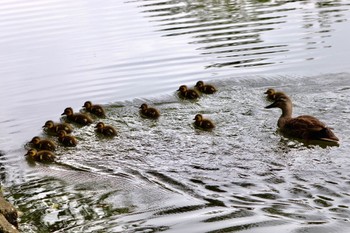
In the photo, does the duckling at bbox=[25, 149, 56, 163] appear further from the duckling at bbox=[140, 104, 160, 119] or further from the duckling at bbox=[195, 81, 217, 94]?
the duckling at bbox=[195, 81, 217, 94]

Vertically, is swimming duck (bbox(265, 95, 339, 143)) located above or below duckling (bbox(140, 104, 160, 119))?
below

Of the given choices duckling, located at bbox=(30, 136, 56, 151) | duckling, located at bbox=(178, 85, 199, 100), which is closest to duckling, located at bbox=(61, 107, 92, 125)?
duckling, located at bbox=(30, 136, 56, 151)

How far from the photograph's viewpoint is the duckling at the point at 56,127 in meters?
9.43

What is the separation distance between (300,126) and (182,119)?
1.69 metres

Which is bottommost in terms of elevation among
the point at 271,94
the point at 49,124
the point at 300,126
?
the point at 300,126

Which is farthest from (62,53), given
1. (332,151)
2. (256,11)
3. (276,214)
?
(276,214)

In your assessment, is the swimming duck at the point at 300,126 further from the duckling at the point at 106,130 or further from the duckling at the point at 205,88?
the duckling at the point at 106,130

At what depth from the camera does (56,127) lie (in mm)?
9500

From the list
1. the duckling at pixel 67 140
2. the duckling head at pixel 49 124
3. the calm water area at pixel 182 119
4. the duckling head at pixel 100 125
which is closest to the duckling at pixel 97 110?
the calm water area at pixel 182 119

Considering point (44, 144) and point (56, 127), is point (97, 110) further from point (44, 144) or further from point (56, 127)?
point (44, 144)

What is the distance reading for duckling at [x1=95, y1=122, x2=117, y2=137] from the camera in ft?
29.5

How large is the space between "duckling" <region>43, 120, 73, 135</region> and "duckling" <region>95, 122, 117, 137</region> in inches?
20.0

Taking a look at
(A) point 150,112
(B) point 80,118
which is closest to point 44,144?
(B) point 80,118

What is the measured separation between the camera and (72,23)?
59.4 ft
